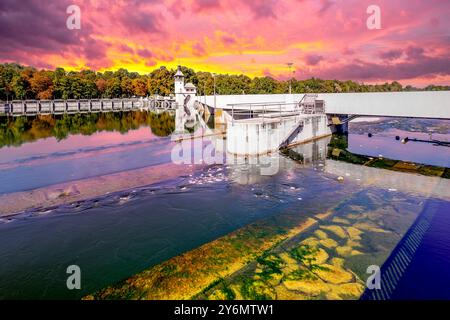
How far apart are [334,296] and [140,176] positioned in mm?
16128

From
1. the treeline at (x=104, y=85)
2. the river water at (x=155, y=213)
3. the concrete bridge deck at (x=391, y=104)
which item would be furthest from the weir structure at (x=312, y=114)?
the treeline at (x=104, y=85)

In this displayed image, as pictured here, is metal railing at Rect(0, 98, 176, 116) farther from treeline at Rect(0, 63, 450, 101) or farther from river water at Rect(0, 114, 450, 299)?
river water at Rect(0, 114, 450, 299)

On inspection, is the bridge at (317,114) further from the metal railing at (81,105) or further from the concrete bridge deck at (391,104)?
the metal railing at (81,105)

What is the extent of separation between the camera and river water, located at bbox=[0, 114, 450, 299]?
9.45m

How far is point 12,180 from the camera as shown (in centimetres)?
1973

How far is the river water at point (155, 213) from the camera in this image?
945 centimetres

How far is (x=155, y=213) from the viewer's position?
46.0 ft

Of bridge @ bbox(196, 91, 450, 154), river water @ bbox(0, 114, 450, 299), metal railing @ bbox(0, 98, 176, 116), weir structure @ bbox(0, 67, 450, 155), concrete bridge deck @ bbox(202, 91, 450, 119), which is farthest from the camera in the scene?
metal railing @ bbox(0, 98, 176, 116)

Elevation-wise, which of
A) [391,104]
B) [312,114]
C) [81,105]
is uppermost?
[81,105]

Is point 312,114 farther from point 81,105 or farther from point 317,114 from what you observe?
point 81,105

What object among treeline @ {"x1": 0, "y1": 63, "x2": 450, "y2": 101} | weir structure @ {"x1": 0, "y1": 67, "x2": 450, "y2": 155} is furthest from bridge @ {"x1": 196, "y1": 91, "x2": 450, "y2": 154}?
treeline @ {"x1": 0, "y1": 63, "x2": 450, "y2": 101}

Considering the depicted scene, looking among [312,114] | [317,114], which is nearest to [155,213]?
[312,114]
